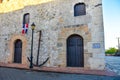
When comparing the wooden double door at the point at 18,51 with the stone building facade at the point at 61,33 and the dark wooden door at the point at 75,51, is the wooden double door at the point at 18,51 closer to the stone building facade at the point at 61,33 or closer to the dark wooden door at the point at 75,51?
the stone building facade at the point at 61,33

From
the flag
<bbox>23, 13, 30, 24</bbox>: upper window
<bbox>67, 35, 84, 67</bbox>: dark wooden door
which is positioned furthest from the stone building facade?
the flag

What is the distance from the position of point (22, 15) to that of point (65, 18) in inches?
191

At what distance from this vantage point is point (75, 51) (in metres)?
11.0

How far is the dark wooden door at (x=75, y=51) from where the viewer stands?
10.8 meters

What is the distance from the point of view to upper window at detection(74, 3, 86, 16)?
432 inches

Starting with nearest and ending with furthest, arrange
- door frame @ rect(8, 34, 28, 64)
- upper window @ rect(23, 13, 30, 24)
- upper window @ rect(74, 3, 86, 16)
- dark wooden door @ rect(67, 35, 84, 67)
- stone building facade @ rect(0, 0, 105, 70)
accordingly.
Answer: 1. stone building facade @ rect(0, 0, 105, 70)
2. dark wooden door @ rect(67, 35, 84, 67)
3. upper window @ rect(74, 3, 86, 16)
4. door frame @ rect(8, 34, 28, 64)
5. upper window @ rect(23, 13, 30, 24)

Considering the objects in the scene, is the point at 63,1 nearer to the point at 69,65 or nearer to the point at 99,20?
the point at 99,20

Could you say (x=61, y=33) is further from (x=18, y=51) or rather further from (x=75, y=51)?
(x=18, y=51)

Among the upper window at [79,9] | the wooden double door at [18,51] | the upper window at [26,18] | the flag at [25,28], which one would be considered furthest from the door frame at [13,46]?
the upper window at [79,9]

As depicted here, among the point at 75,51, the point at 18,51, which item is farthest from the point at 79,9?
the point at 18,51

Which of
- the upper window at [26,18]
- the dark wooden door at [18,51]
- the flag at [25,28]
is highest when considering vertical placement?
the upper window at [26,18]

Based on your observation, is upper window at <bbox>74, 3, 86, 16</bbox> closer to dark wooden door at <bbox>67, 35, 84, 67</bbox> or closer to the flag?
dark wooden door at <bbox>67, 35, 84, 67</bbox>

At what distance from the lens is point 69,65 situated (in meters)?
11.1

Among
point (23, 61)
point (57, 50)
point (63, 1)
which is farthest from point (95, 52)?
point (23, 61)
